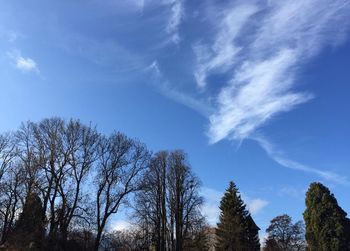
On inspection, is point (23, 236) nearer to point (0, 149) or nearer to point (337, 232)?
point (0, 149)

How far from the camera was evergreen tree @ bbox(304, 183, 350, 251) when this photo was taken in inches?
1409

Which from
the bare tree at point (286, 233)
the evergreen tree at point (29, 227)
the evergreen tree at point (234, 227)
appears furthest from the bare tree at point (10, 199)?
the bare tree at point (286, 233)

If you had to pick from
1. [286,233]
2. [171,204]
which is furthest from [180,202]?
[286,233]

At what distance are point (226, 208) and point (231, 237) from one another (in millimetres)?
6219

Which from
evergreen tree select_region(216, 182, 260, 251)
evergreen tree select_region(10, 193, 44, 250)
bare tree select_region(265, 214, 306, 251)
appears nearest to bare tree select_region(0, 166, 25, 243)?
evergreen tree select_region(10, 193, 44, 250)

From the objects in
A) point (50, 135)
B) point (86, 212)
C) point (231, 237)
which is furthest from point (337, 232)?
point (50, 135)

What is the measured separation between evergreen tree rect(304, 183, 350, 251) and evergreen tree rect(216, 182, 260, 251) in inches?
273

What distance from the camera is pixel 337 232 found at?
3578cm

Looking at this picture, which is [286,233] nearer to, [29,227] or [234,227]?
[234,227]

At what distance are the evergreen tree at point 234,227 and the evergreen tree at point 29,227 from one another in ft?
63.8

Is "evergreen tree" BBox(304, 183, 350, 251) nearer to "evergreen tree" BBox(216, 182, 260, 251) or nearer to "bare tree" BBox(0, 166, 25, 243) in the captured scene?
"evergreen tree" BBox(216, 182, 260, 251)

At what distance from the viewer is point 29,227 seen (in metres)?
31.0

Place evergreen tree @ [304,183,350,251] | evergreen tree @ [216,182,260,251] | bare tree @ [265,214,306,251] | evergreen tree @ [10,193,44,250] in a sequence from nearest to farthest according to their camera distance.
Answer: evergreen tree @ [10,193,44,250] < evergreen tree @ [304,183,350,251] < evergreen tree @ [216,182,260,251] < bare tree @ [265,214,306,251]

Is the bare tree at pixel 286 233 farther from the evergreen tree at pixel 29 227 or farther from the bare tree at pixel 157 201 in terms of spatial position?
the evergreen tree at pixel 29 227
